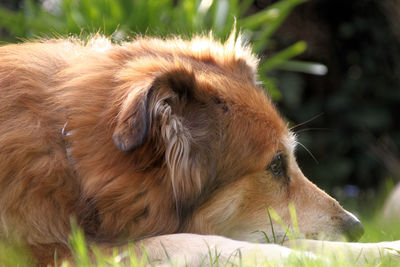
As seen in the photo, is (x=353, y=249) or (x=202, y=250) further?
(x=353, y=249)

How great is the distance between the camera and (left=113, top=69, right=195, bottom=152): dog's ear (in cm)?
248

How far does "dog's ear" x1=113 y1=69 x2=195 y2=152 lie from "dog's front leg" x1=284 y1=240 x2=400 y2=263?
0.82 metres

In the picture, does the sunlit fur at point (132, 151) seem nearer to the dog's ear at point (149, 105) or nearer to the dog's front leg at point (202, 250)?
the dog's ear at point (149, 105)

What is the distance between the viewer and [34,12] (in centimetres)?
600

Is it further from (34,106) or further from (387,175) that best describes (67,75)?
(387,175)

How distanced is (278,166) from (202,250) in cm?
70

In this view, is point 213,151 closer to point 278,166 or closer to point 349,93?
point 278,166

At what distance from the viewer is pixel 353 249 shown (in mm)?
2758

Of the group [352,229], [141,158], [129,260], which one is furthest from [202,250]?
[352,229]

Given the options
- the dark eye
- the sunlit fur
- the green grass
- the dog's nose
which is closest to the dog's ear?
the sunlit fur

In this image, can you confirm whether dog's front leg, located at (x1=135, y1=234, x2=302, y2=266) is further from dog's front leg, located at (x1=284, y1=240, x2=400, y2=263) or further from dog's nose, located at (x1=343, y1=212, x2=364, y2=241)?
dog's nose, located at (x1=343, y1=212, x2=364, y2=241)

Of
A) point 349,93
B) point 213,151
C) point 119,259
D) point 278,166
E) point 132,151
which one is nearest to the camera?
point 119,259

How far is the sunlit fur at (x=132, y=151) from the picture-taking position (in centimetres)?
273

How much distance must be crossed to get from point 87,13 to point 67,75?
283 cm
